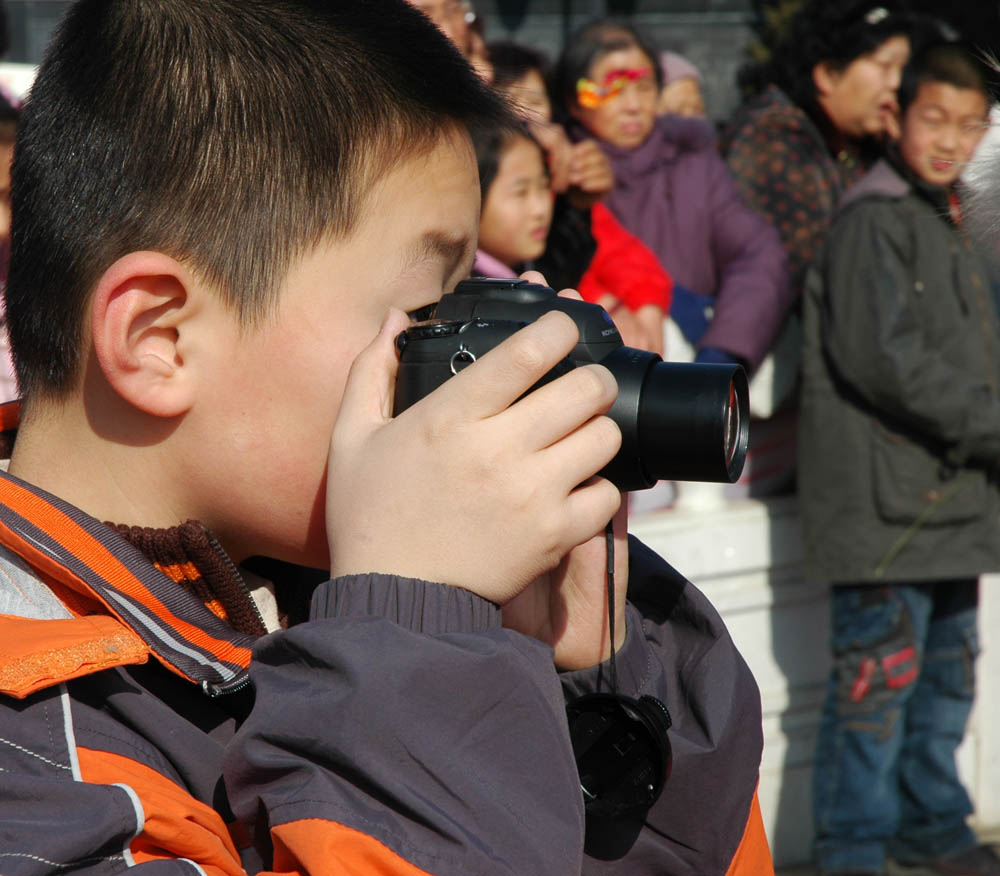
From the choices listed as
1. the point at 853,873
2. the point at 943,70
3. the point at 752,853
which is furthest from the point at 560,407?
the point at 943,70

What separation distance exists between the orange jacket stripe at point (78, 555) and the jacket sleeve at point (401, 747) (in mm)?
94

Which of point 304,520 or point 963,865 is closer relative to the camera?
point 304,520

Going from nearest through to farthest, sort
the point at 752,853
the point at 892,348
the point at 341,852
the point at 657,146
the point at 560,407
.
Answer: the point at 341,852, the point at 560,407, the point at 752,853, the point at 892,348, the point at 657,146

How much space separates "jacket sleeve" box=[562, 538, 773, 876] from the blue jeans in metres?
2.00

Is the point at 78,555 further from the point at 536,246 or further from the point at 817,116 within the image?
the point at 817,116

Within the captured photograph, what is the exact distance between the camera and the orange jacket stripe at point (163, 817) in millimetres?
902

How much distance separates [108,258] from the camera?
1060mm

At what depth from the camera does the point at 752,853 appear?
4.01 feet

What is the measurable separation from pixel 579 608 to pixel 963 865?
246cm

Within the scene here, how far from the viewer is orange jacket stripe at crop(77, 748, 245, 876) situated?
90 cm

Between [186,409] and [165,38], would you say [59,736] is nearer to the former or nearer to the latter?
[186,409]

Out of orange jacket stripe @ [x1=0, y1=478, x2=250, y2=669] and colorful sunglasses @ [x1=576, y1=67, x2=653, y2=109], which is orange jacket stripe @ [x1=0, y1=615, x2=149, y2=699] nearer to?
orange jacket stripe @ [x1=0, y1=478, x2=250, y2=669]

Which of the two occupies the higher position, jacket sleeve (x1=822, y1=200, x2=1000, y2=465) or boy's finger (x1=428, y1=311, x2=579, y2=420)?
boy's finger (x1=428, y1=311, x2=579, y2=420)

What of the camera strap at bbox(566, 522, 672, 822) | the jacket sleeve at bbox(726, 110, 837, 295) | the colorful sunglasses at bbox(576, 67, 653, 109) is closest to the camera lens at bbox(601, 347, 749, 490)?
the camera strap at bbox(566, 522, 672, 822)
